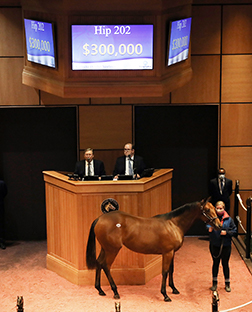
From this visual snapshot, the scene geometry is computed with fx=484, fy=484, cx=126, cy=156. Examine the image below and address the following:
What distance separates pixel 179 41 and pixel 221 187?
8.92 ft

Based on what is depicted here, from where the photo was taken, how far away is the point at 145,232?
20.6 feet

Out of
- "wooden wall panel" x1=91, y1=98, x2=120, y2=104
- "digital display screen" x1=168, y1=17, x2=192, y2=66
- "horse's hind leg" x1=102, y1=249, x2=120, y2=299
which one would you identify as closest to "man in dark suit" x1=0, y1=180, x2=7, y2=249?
"wooden wall panel" x1=91, y1=98, x2=120, y2=104

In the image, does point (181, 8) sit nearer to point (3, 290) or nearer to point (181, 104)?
point (181, 104)

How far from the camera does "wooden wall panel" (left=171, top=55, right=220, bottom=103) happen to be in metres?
8.80

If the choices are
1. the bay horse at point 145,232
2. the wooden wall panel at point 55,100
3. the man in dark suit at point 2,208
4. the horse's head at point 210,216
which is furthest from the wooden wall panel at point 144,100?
the horse's head at point 210,216

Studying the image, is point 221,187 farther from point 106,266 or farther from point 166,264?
point 106,266

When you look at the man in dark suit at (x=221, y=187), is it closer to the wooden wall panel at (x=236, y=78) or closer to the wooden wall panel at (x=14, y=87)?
the wooden wall panel at (x=236, y=78)

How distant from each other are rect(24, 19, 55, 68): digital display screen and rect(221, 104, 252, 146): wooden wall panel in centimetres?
344

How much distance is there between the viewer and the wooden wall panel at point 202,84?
880 cm

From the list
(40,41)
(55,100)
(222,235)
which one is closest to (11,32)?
(55,100)

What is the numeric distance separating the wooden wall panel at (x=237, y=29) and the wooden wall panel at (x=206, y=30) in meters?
0.13

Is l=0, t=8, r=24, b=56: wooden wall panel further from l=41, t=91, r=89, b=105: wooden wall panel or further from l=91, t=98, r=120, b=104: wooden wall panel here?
l=91, t=98, r=120, b=104: wooden wall panel

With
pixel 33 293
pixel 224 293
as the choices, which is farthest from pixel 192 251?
pixel 33 293

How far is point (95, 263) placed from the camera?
6438 mm
